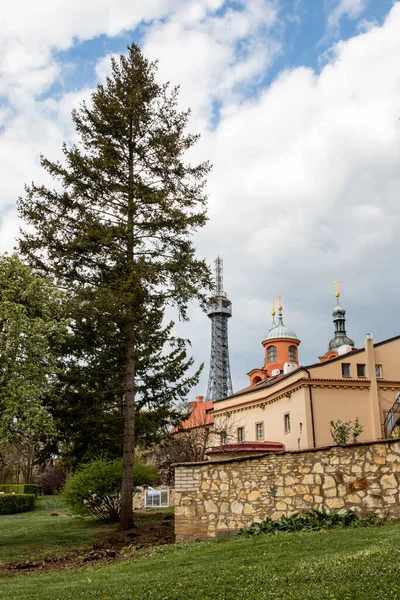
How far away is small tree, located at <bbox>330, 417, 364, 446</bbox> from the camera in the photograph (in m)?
28.5

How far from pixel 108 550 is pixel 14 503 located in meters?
22.0

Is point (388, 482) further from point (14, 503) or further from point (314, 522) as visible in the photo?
point (14, 503)

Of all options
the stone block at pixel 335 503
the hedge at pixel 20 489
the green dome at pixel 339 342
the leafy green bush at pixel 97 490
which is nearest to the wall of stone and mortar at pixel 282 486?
the stone block at pixel 335 503

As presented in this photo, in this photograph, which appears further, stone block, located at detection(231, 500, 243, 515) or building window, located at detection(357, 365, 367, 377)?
building window, located at detection(357, 365, 367, 377)

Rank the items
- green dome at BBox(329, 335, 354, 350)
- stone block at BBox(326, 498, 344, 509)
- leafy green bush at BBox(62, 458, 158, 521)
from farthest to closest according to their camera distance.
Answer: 1. green dome at BBox(329, 335, 354, 350)
2. leafy green bush at BBox(62, 458, 158, 521)
3. stone block at BBox(326, 498, 344, 509)

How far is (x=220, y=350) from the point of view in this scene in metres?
110

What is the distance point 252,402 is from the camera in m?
36.8

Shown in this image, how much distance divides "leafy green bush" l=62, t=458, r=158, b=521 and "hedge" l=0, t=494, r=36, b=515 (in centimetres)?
1428

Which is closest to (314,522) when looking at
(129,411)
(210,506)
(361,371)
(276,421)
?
(210,506)

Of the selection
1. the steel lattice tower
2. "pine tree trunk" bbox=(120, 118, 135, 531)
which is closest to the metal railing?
"pine tree trunk" bbox=(120, 118, 135, 531)

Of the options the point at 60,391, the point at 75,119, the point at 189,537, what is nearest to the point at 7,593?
the point at 189,537

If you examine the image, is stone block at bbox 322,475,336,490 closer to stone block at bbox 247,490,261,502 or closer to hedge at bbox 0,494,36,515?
stone block at bbox 247,490,261,502

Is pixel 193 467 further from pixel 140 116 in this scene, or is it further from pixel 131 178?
pixel 140 116

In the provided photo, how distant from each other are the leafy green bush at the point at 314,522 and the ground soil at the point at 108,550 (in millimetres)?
2883
